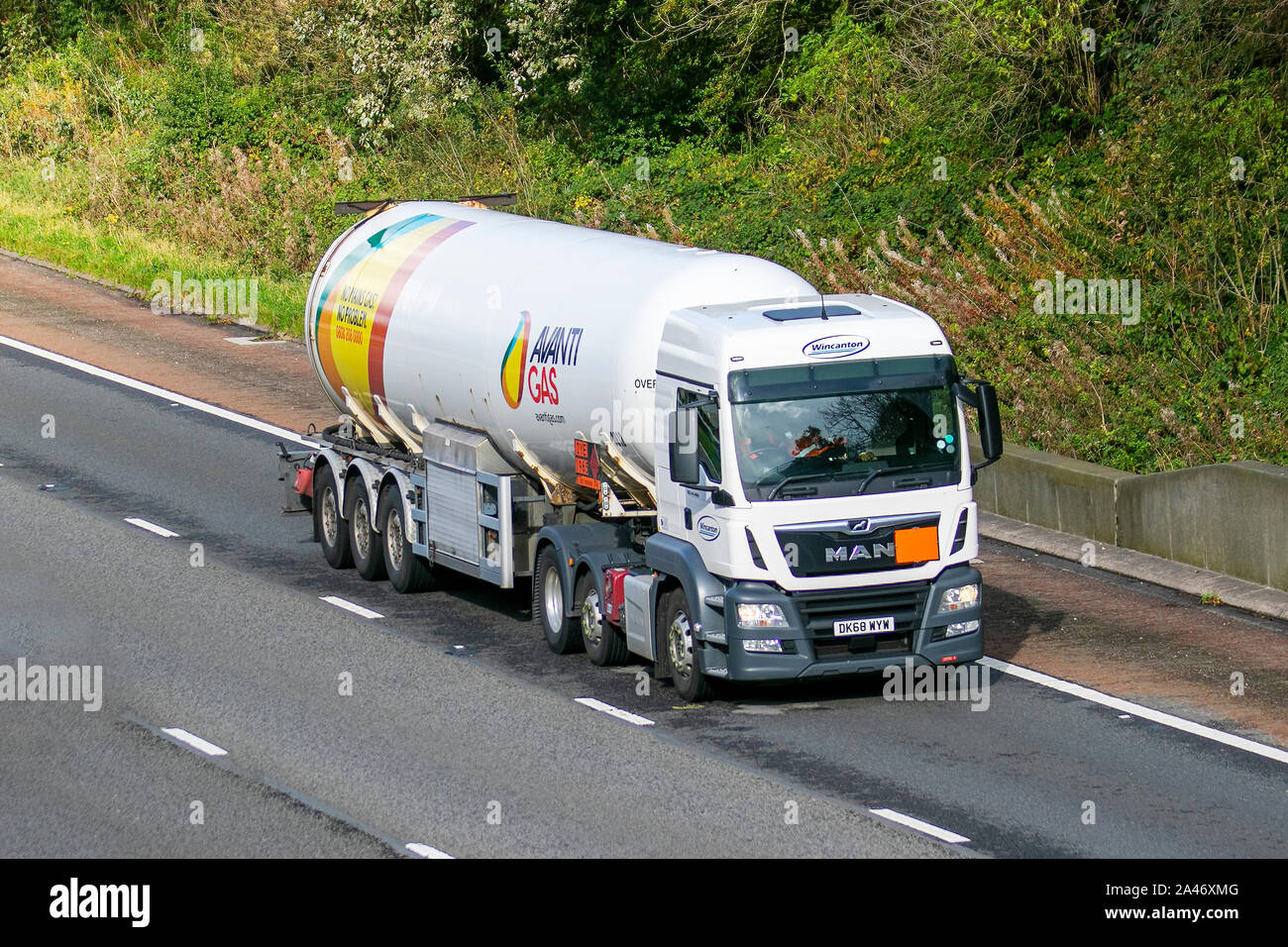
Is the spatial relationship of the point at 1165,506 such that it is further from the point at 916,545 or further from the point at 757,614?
the point at 757,614

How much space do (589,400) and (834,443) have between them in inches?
85.1

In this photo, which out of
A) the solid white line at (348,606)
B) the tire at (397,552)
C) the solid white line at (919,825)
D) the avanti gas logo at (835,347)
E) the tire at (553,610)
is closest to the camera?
the solid white line at (919,825)

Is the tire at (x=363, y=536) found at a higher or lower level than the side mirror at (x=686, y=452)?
lower

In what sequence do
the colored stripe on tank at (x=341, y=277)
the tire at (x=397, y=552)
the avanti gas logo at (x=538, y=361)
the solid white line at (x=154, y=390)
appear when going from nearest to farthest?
1. the avanti gas logo at (x=538, y=361)
2. the tire at (x=397, y=552)
3. the colored stripe on tank at (x=341, y=277)
4. the solid white line at (x=154, y=390)

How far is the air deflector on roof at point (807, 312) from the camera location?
47.5 ft

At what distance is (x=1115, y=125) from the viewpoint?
25.7 m

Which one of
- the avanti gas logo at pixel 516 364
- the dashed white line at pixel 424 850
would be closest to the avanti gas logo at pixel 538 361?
the avanti gas logo at pixel 516 364

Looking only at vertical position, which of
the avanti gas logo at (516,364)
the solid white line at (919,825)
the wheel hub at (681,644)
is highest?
the avanti gas logo at (516,364)

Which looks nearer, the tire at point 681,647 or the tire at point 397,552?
the tire at point 681,647

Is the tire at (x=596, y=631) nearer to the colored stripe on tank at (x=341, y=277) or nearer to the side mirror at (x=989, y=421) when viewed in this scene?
the side mirror at (x=989, y=421)

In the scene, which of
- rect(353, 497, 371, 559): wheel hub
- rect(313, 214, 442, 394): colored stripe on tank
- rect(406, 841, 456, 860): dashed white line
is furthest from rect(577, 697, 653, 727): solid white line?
rect(313, 214, 442, 394): colored stripe on tank

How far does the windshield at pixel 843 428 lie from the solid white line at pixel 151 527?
26.5ft

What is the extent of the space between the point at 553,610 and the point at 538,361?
6.53 ft

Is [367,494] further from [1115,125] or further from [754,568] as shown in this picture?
[1115,125]
